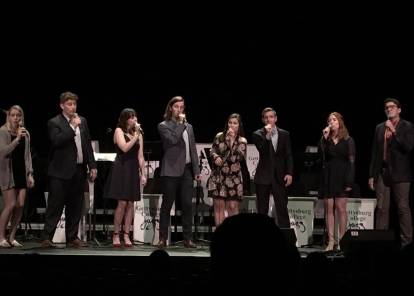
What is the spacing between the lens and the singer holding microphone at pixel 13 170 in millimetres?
8844

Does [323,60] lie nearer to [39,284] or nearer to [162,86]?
[162,86]

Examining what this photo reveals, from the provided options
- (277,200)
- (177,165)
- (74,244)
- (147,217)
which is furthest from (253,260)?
(147,217)

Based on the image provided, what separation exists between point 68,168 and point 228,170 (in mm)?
2074

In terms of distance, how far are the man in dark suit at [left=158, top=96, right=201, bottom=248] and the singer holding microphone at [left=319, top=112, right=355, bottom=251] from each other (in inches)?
63.2

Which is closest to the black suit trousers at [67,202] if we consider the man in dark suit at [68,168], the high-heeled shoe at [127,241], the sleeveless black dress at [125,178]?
the man in dark suit at [68,168]

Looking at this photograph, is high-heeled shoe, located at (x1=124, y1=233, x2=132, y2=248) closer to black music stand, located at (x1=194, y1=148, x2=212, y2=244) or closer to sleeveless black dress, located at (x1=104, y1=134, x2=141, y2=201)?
sleeveless black dress, located at (x1=104, y1=134, x2=141, y2=201)

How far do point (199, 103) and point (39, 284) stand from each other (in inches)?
370

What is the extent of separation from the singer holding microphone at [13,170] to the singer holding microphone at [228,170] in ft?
7.61

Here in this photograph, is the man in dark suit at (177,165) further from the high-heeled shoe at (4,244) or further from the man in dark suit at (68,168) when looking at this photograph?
the high-heeled shoe at (4,244)

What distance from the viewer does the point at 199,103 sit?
12.1m

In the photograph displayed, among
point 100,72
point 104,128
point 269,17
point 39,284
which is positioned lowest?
point 39,284

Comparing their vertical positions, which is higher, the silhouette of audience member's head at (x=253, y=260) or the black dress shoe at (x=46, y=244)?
the silhouette of audience member's head at (x=253, y=260)

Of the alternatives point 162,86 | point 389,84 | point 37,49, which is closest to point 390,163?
point 389,84

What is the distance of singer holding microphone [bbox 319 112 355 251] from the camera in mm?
9070
